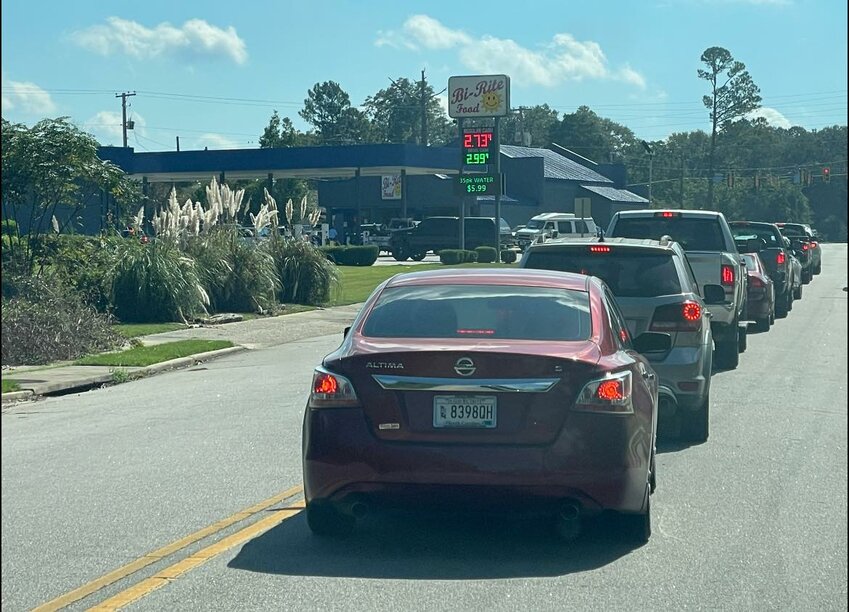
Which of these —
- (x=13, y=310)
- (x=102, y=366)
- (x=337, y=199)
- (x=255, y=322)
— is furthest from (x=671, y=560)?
(x=337, y=199)

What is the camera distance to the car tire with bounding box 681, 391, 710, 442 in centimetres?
1085

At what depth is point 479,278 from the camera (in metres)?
7.98

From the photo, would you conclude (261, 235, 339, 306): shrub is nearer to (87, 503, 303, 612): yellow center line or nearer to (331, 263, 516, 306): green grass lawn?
(331, 263, 516, 306): green grass lawn

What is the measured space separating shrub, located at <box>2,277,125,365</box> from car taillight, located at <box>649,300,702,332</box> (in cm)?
1034

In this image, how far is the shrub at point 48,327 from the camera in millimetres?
18234

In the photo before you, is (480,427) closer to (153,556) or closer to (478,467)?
(478,467)

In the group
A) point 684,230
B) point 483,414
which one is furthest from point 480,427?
point 684,230

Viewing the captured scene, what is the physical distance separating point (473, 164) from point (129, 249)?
2521cm

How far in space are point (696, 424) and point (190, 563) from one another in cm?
552

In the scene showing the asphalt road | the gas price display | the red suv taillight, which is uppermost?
the gas price display

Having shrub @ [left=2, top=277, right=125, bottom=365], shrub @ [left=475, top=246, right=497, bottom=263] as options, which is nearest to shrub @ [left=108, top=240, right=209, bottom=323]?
shrub @ [left=2, top=277, right=125, bottom=365]

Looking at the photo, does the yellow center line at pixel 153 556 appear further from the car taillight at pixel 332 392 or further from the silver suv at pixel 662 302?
the silver suv at pixel 662 302

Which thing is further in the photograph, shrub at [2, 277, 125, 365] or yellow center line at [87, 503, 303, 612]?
shrub at [2, 277, 125, 365]

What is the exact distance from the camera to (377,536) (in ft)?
24.6
